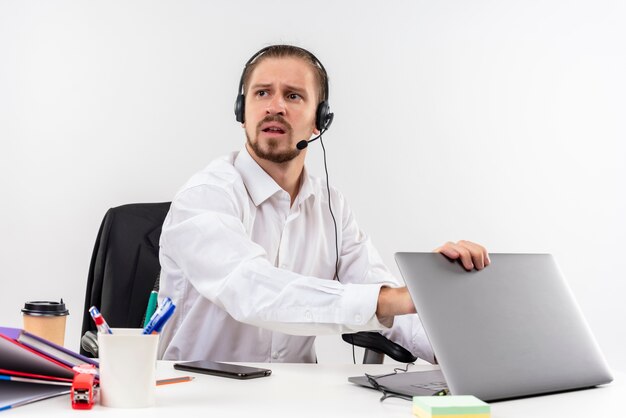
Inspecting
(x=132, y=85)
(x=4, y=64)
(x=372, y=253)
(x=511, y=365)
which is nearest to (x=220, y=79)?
(x=132, y=85)

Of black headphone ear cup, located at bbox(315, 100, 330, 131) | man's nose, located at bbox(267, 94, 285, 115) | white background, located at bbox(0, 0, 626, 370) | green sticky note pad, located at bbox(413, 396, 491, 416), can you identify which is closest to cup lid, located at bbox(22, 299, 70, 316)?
green sticky note pad, located at bbox(413, 396, 491, 416)

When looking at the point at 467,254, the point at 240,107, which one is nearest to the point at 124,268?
the point at 240,107

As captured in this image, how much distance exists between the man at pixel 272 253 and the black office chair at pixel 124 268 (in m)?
0.11

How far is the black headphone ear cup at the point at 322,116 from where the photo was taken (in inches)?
68.4

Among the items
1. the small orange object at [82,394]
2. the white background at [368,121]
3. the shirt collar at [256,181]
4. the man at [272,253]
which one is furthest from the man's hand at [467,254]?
the white background at [368,121]

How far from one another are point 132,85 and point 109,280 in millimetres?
1097

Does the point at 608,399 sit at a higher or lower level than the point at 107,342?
lower

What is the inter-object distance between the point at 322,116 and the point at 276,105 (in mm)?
139

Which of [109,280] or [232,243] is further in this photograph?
[109,280]

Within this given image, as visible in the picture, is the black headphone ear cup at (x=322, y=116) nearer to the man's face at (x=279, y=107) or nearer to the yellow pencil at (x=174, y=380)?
the man's face at (x=279, y=107)

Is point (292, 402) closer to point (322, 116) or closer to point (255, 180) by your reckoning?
point (255, 180)

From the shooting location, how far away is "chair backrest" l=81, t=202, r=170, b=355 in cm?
163

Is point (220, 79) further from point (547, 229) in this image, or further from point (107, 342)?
point (107, 342)

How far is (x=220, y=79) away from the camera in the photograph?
A: 8.45 ft
